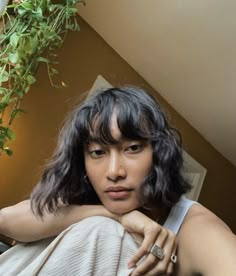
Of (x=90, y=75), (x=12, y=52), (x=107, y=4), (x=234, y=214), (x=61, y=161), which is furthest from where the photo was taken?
(x=234, y=214)

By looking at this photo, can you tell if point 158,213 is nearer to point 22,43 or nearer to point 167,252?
point 167,252

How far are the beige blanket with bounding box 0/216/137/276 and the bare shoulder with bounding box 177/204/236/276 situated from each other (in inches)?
3.2

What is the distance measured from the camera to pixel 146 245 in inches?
23.9

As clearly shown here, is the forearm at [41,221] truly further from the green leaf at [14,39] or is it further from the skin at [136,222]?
the green leaf at [14,39]

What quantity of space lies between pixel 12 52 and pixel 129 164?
1.91 feet

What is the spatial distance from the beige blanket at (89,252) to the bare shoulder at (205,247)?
8 centimetres

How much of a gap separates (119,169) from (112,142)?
5cm

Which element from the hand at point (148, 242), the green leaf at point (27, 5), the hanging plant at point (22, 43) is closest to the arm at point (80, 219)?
the hand at point (148, 242)

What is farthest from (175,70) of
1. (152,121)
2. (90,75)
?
(152,121)

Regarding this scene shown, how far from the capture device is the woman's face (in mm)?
682

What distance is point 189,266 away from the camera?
0.61m

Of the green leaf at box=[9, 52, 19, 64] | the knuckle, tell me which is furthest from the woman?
the green leaf at box=[9, 52, 19, 64]

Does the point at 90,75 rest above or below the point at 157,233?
above

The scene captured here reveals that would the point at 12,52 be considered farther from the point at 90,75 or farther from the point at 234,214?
the point at 234,214
